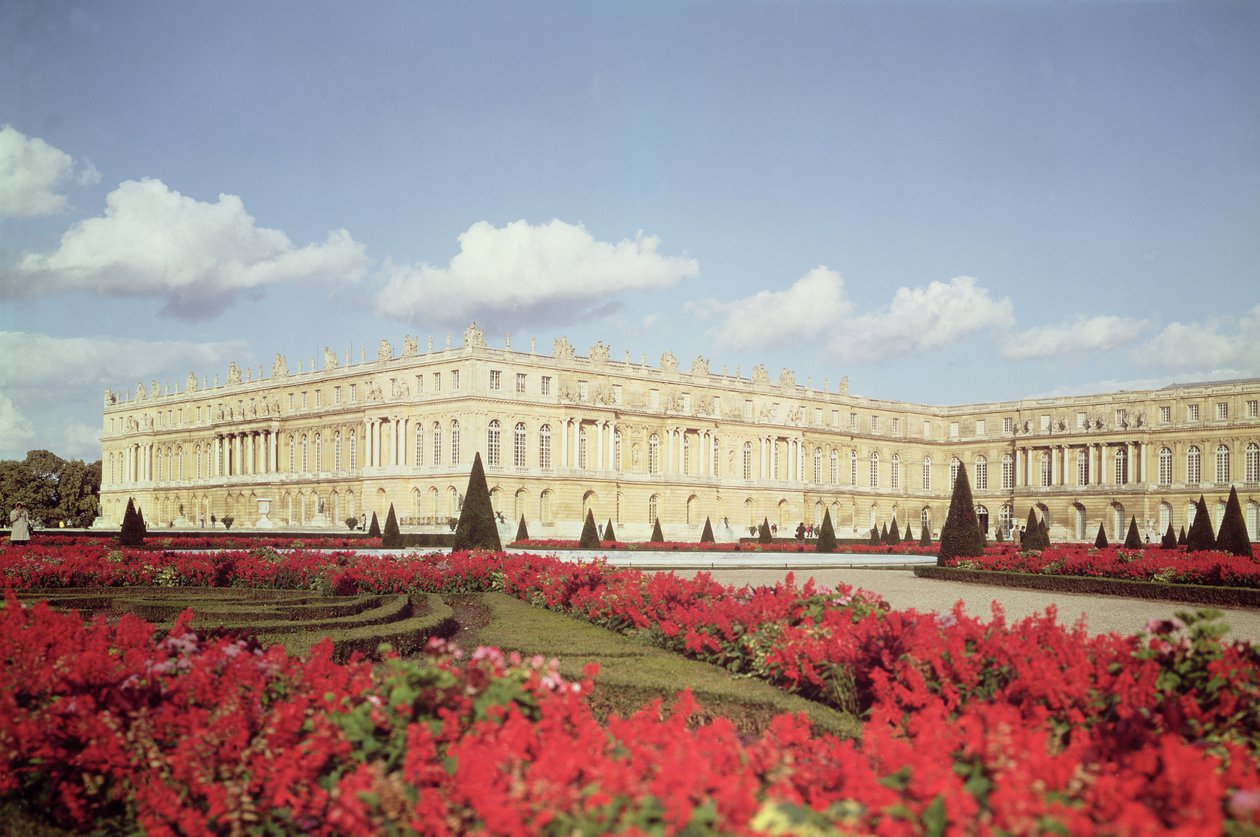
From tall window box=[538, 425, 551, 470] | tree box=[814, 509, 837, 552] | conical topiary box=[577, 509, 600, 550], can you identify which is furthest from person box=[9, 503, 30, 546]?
tall window box=[538, 425, 551, 470]

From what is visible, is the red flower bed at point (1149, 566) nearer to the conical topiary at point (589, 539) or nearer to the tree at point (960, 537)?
the tree at point (960, 537)

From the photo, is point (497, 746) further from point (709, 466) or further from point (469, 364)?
point (709, 466)

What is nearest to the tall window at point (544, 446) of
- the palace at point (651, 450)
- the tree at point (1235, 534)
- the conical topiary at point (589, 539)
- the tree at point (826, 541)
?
the palace at point (651, 450)

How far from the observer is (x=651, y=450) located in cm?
6906

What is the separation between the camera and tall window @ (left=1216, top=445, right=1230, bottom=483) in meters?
69.6

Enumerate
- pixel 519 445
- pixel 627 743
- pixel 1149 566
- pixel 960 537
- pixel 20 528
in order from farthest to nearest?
pixel 519 445 < pixel 960 537 < pixel 20 528 < pixel 1149 566 < pixel 627 743

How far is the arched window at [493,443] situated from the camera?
61.7 meters

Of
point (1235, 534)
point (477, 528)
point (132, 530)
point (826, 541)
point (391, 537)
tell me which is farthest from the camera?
point (826, 541)

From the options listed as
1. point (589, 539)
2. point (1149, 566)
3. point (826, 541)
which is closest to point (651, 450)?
point (826, 541)

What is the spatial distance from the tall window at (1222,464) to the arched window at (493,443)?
46.7 m

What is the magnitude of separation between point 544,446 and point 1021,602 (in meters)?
46.6

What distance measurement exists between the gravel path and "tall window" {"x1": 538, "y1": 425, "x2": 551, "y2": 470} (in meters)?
37.0

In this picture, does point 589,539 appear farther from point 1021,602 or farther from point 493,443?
point 493,443

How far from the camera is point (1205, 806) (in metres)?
3.68
